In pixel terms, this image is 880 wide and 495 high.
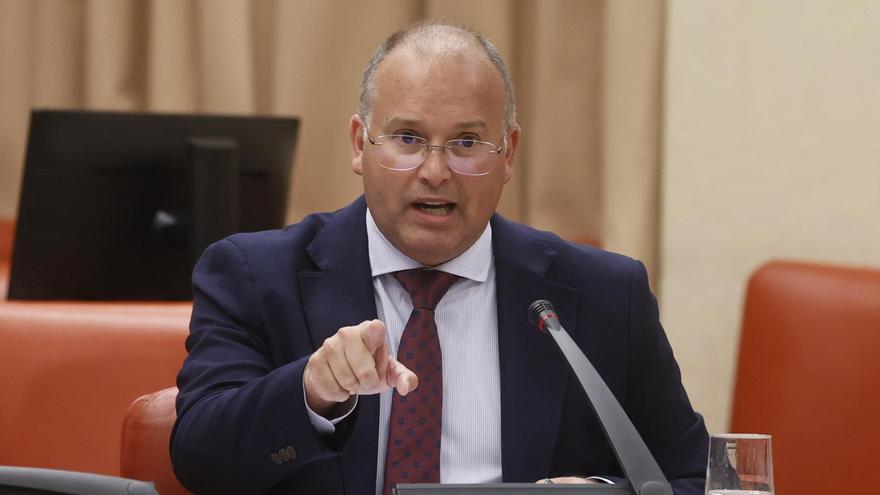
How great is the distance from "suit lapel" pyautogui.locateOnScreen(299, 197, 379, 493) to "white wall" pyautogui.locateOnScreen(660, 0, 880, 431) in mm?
1461

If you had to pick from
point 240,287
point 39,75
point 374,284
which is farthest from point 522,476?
point 39,75

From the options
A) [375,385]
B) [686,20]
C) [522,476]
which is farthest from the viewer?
[686,20]

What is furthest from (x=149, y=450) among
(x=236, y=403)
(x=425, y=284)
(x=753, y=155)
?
(x=753, y=155)

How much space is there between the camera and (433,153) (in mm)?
1946

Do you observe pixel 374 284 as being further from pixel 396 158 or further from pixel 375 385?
pixel 375 385

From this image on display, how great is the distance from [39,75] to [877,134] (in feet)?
8.04

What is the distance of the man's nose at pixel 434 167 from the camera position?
6.35ft

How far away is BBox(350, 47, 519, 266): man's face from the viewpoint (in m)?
1.95

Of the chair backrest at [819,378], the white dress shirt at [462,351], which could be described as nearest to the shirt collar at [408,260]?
the white dress shirt at [462,351]

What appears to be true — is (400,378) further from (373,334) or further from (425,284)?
(425,284)

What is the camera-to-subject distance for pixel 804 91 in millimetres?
3188

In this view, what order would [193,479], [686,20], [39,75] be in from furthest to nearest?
[39,75], [686,20], [193,479]

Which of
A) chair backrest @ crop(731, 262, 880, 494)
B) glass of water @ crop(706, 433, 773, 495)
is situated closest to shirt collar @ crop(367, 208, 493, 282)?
glass of water @ crop(706, 433, 773, 495)

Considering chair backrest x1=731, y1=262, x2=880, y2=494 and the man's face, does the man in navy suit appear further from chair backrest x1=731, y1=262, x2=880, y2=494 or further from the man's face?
chair backrest x1=731, y1=262, x2=880, y2=494
